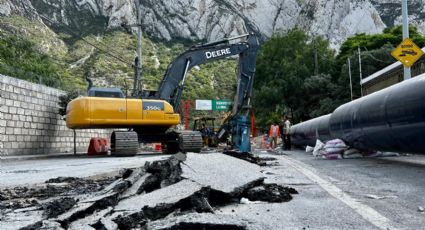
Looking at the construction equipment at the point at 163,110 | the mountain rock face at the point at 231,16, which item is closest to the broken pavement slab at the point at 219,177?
the construction equipment at the point at 163,110

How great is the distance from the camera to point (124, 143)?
1597 cm

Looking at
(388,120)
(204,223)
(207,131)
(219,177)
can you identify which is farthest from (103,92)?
(204,223)

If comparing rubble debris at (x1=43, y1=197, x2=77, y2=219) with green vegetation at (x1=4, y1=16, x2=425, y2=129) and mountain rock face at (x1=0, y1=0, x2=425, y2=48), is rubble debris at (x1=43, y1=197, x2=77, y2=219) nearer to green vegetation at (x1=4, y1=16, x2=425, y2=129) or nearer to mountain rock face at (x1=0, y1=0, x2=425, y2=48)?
green vegetation at (x1=4, y1=16, x2=425, y2=129)

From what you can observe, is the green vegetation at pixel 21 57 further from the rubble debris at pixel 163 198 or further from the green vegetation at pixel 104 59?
the rubble debris at pixel 163 198

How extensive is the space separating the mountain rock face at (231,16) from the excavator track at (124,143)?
6291 centimetres

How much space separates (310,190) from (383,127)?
15.7 feet

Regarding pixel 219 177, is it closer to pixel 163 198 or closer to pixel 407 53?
pixel 163 198

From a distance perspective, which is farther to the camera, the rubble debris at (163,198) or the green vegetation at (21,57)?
the green vegetation at (21,57)

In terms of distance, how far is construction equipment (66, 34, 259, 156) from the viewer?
1603 cm

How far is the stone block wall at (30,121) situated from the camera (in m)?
16.5

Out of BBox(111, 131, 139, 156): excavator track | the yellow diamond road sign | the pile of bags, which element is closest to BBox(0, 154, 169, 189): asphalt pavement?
BBox(111, 131, 139, 156): excavator track

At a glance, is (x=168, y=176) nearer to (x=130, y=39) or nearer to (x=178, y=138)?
(x=178, y=138)

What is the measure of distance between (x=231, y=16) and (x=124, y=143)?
87667 mm

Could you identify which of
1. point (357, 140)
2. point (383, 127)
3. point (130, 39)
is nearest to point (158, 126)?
point (357, 140)
